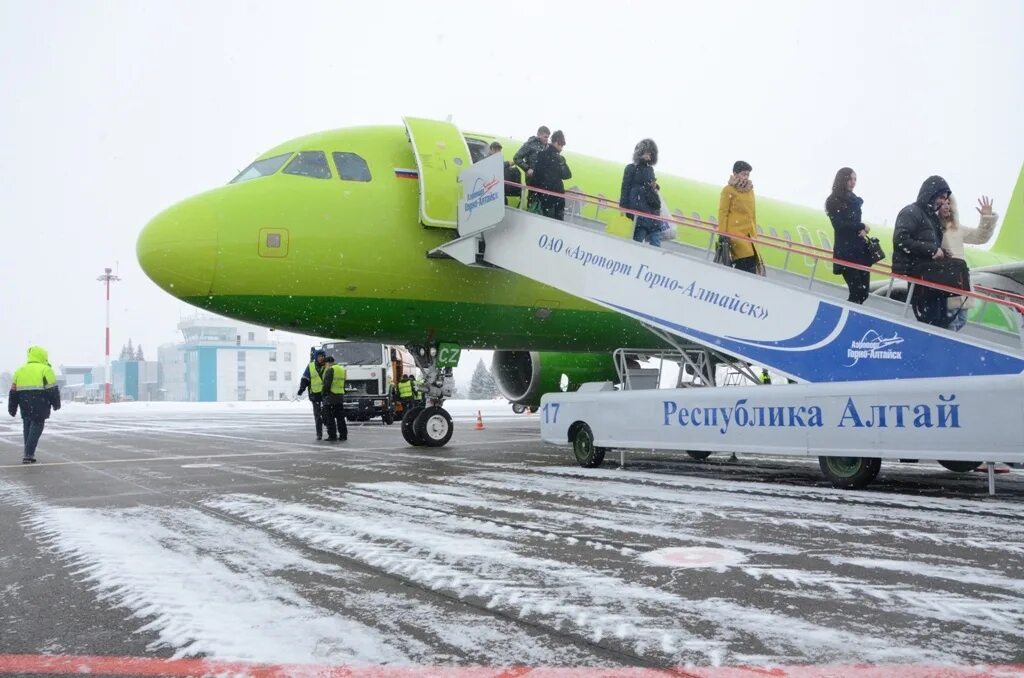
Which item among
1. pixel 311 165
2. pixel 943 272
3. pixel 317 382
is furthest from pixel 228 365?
pixel 943 272

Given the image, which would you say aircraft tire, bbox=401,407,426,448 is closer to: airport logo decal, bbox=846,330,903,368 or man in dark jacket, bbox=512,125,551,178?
man in dark jacket, bbox=512,125,551,178

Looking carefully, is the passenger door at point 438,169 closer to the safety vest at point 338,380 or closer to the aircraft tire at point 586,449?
the aircraft tire at point 586,449

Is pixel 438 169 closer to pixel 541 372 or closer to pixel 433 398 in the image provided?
pixel 433 398

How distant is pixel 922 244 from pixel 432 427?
277 inches

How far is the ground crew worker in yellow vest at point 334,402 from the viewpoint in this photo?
45.9 ft

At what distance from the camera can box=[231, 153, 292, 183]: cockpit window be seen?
33.1 feet

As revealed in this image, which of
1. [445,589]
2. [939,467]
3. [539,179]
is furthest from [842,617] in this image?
[539,179]

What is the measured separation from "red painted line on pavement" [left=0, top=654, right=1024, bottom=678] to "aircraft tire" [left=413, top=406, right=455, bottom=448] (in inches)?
364

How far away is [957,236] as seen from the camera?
7.82 metres

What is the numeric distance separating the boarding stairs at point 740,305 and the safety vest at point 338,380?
457cm

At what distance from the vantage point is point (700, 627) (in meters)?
2.87

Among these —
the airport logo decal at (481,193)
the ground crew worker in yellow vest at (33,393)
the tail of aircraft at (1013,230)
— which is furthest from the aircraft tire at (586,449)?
the tail of aircraft at (1013,230)

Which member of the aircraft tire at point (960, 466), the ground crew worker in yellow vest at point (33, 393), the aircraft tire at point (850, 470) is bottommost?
the aircraft tire at point (960, 466)

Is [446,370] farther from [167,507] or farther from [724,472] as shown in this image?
[167,507]
